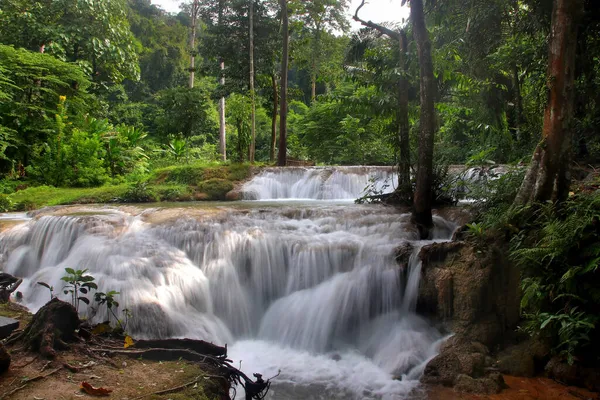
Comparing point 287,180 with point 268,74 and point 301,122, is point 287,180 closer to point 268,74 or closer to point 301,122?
point 268,74

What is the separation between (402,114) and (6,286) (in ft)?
25.4

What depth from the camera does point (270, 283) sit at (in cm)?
697

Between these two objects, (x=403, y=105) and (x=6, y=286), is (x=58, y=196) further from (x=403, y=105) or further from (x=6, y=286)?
(x=403, y=105)

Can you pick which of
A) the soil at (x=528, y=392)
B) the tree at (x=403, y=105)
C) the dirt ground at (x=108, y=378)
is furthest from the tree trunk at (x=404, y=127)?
the dirt ground at (x=108, y=378)

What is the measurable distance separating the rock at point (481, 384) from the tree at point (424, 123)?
9.83 feet

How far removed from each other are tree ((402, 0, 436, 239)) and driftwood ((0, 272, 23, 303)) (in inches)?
245

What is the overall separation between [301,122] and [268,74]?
729cm

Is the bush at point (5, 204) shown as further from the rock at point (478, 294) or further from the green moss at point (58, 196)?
the rock at point (478, 294)

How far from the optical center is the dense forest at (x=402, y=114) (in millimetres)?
5242

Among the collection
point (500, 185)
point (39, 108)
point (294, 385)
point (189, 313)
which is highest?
point (39, 108)

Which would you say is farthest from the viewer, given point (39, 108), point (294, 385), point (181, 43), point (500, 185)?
point (181, 43)

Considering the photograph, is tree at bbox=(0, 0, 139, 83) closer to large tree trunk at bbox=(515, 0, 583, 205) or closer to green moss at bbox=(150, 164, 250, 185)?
green moss at bbox=(150, 164, 250, 185)

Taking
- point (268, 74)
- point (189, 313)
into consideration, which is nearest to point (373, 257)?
point (189, 313)

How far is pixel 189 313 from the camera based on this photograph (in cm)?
607
